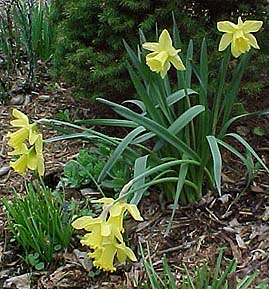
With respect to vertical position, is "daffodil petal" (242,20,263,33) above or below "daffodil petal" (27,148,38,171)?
above

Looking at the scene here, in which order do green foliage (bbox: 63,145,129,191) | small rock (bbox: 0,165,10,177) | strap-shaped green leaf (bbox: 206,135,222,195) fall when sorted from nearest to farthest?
strap-shaped green leaf (bbox: 206,135,222,195) < green foliage (bbox: 63,145,129,191) < small rock (bbox: 0,165,10,177)

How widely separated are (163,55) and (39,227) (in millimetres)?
772

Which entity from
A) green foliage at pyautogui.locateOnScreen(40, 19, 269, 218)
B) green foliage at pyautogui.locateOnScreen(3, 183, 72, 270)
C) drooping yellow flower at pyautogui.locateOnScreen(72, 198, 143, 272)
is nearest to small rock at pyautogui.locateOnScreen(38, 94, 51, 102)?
green foliage at pyautogui.locateOnScreen(40, 19, 269, 218)

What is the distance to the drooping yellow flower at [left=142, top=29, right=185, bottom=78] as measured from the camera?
2037 mm

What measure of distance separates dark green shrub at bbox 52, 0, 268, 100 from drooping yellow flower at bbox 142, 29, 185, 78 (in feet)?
2.19

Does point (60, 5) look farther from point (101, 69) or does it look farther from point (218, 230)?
point (218, 230)

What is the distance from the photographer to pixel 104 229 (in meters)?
1.65

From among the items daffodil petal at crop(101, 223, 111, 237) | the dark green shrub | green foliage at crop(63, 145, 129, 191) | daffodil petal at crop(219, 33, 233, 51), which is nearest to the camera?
daffodil petal at crop(101, 223, 111, 237)

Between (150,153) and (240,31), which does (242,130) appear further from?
(240,31)

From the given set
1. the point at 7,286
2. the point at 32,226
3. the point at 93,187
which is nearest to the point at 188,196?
the point at 93,187

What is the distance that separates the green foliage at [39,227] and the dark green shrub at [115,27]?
2.62 feet

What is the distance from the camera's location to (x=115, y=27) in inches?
109

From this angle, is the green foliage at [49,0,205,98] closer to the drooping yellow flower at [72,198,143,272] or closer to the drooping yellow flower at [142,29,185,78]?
the drooping yellow flower at [142,29,185,78]

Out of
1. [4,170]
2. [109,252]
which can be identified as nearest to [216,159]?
[109,252]
